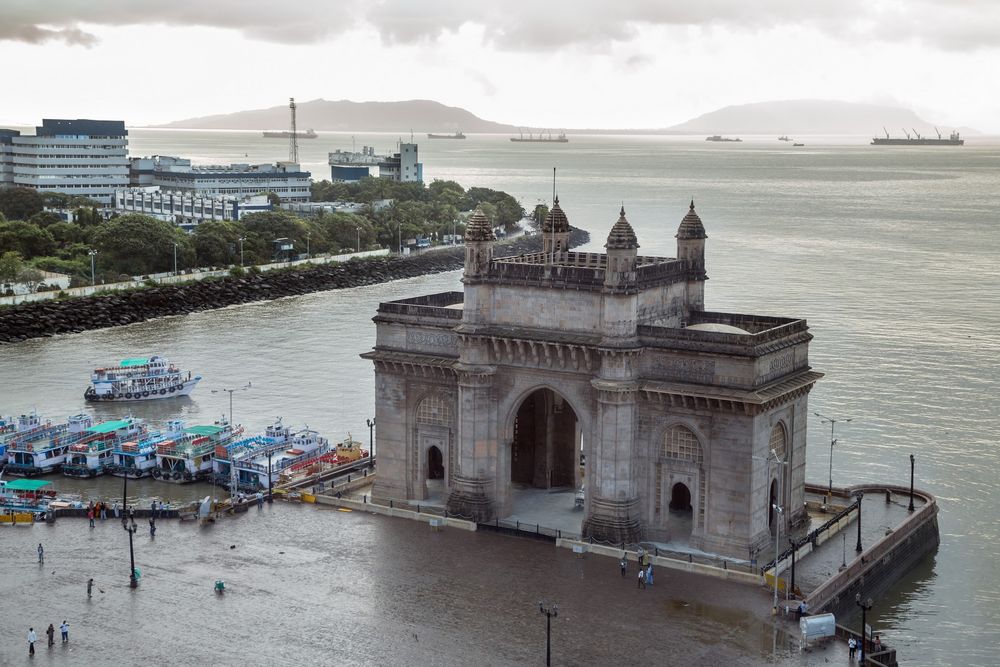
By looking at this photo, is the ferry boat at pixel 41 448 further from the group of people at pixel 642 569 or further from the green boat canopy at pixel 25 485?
the group of people at pixel 642 569

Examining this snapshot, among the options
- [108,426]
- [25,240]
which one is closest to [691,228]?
[108,426]

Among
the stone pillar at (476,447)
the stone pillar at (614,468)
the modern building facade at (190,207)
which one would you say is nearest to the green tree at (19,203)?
the modern building facade at (190,207)

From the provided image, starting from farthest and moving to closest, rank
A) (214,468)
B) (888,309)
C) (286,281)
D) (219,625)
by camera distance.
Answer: (286,281)
(888,309)
(214,468)
(219,625)

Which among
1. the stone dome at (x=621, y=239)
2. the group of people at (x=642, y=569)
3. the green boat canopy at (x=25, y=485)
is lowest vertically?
the green boat canopy at (x=25, y=485)

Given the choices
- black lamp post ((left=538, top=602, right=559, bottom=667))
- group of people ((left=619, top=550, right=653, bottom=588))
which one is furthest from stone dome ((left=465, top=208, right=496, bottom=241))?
black lamp post ((left=538, top=602, right=559, bottom=667))

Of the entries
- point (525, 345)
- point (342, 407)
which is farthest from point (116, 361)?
point (525, 345)

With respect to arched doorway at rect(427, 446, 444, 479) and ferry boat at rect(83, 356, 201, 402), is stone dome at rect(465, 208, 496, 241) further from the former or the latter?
ferry boat at rect(83, 356, 201, 402)

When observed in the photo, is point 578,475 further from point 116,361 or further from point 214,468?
point 116,361
